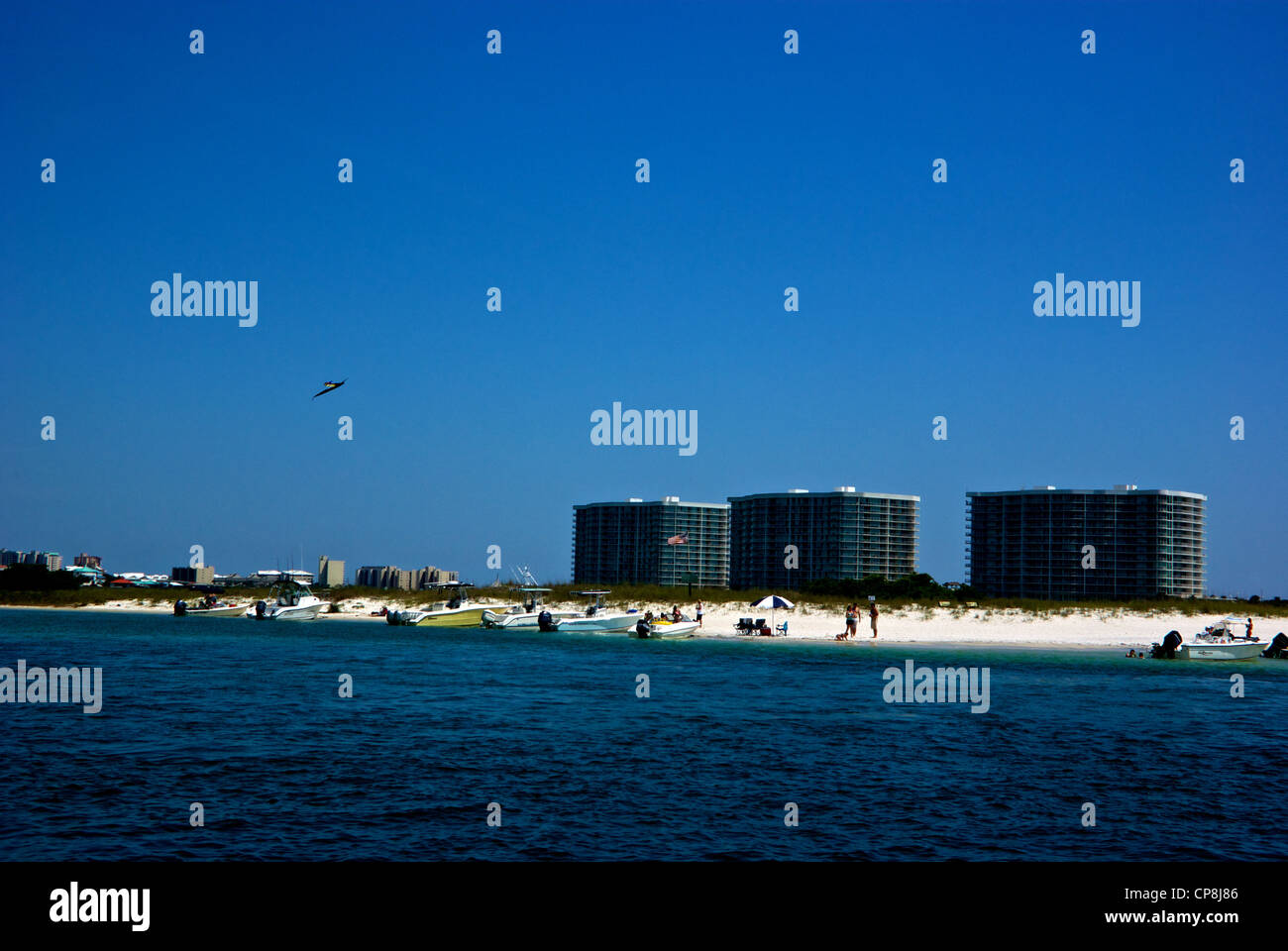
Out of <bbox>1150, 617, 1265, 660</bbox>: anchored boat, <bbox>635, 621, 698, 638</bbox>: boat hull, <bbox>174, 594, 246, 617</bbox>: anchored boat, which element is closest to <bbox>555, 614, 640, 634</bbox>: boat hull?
<bbox>635, 621, 698, 638</bbox>: boat hull

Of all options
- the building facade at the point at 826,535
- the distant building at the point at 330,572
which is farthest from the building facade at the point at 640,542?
the distant building at the point at 330,572

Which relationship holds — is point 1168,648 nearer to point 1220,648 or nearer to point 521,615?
point 1220,648

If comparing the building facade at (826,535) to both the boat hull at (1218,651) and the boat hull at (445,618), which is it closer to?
the boat hull at (445,618)

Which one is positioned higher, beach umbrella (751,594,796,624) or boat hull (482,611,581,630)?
beach umbrella (751,594,796,624)

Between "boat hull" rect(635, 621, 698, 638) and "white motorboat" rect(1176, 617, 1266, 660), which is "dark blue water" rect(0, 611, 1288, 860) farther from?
"boat hull" rect(635, 621, 698, 638)

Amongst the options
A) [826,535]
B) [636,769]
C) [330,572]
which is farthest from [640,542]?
[636,769]
